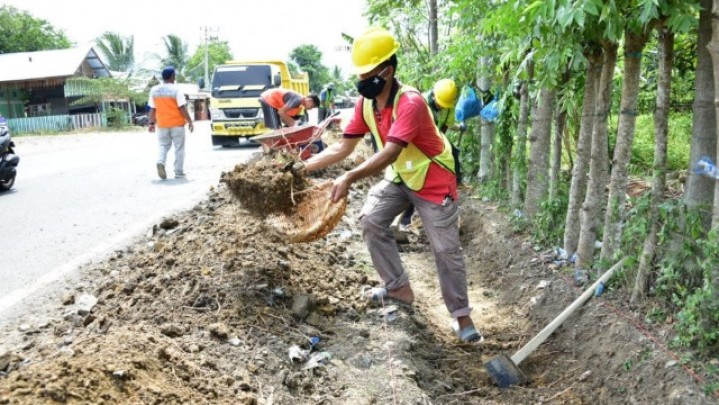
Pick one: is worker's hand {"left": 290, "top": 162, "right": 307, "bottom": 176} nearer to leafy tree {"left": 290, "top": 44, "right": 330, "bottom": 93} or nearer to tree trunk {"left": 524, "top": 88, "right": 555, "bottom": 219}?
tree trunk {"left": 524, "top": 88, "right": 555, "bottom": 219}

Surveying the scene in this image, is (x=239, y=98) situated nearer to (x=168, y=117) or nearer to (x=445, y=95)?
(x=168, y=117)

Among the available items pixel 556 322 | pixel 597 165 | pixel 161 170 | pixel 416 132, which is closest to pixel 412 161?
pixel 416 132

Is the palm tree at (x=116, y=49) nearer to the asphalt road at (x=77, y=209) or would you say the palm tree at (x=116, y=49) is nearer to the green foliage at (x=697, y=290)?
the asphalt road at (x=77, y=209)

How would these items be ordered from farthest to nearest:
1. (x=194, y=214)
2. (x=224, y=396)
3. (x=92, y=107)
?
(x=92, y=107) → (x=194, y=214) → (x=224, y=396)

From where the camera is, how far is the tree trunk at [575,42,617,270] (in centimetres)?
419

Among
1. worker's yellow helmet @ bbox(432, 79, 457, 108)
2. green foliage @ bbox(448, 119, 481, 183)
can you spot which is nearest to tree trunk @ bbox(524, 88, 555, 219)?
worker's yellow helmet @ bbox(432, 79, 457, 108)

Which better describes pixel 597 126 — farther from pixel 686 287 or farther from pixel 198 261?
pixel 198 261

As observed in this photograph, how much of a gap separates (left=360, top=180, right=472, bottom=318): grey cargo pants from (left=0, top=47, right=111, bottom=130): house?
3538cm

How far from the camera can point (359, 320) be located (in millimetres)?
4539

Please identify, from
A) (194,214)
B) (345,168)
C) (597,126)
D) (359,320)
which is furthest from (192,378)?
(345,168)

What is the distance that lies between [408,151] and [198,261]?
73.4 inches

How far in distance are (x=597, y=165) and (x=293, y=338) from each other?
2.39 meters

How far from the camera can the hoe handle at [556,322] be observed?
4004 millimetres

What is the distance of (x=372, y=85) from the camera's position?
4.16 m
